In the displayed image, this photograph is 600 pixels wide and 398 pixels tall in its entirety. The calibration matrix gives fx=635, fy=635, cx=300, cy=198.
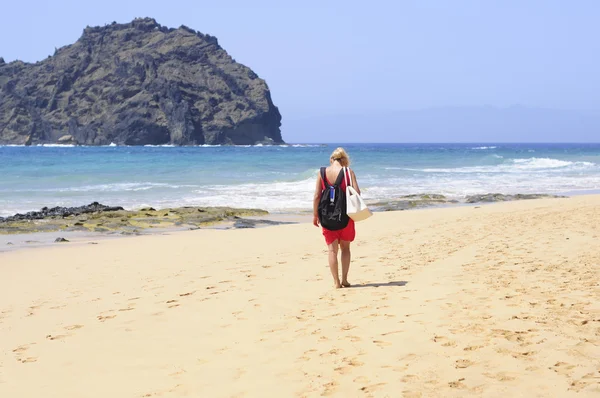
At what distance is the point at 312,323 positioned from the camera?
5078mm

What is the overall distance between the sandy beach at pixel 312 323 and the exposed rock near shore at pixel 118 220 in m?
4.57

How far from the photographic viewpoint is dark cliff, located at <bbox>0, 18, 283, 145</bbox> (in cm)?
13438

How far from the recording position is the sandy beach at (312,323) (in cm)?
380

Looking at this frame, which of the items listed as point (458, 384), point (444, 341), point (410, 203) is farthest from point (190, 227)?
point (458, 384)

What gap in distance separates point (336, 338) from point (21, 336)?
2.71 meters

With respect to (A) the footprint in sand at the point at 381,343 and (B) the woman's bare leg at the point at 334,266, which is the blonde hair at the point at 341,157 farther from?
(A) the footprint in sand at the point at 381,343

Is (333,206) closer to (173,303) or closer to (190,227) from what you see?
(173,303)

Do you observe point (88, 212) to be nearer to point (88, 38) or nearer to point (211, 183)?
point (211, 183)

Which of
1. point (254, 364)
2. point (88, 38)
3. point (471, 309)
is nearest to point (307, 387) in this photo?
point (254, 364)

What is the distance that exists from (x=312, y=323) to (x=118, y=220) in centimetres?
1092

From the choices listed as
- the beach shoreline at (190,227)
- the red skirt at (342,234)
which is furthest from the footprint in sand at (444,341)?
the beach shoreline at (190,227)

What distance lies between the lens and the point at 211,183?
30.2 metres

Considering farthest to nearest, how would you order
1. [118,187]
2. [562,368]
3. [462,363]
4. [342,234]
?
[118,187], [342,234], [462,363], [562,368]

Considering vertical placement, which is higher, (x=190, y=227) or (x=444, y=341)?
(x=444, y=341)
